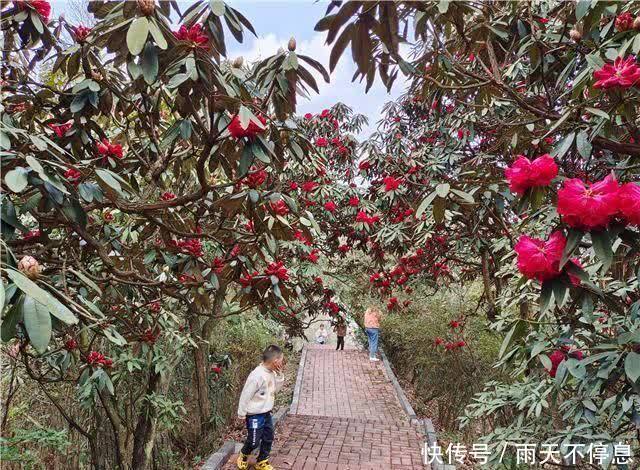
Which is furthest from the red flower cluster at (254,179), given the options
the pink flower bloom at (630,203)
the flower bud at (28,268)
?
the pink flower bloom at (630,203)

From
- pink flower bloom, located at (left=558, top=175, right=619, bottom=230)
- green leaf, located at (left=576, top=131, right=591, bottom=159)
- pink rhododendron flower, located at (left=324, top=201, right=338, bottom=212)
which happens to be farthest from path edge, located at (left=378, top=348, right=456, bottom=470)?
pink flower bloom, located at (left=558, top=175, right=619, bottom=230)

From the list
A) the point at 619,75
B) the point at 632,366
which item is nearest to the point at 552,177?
the point at 619,75

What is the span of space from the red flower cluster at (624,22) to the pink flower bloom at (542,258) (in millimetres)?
1092

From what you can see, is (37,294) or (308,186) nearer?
(37,294)

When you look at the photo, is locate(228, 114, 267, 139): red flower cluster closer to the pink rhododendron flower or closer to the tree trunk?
the tree trunk

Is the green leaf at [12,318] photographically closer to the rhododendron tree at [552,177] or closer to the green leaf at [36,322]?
the green leaf at [36,322]

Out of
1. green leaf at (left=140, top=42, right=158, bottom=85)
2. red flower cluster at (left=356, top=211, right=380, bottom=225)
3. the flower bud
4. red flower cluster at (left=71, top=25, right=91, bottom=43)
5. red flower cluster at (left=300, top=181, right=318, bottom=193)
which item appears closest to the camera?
the flower bud

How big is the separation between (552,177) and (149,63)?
1.32 metres

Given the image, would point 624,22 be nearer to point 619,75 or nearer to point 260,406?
point 619,75

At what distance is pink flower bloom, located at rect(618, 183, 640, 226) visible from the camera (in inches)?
48.4

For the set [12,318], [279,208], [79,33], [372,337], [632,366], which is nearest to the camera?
[12,318]

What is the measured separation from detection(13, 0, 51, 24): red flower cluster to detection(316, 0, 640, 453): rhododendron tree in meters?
1.63

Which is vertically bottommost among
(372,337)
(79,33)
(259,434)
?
(259,434)

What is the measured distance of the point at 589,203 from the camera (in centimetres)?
125
